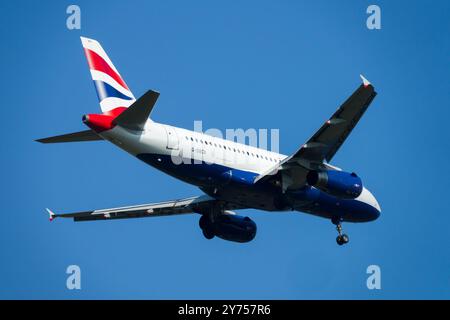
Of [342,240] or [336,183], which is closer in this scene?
[336,183]

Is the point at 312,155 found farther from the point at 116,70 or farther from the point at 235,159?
the point at 116,70

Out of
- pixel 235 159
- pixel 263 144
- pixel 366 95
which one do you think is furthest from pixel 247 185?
pixel 366 95

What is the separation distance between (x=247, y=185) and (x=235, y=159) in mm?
1315

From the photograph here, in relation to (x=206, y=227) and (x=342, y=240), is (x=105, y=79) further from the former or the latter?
(x=342, y=240)

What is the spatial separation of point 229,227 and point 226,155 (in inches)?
264

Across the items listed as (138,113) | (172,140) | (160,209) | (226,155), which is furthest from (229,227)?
(138,113)

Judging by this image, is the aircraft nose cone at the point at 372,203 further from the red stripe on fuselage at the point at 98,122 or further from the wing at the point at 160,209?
the red stripe on fuselage at the point at 98,122

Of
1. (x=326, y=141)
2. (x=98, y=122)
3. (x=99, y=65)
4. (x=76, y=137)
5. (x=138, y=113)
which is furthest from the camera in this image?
(x=99, y=65)

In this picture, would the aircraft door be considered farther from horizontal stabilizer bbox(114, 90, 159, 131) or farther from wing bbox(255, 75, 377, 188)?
wing bbox(255, 75, 377, 188)

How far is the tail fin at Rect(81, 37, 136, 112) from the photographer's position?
43500 millimetres

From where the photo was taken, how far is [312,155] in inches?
1690

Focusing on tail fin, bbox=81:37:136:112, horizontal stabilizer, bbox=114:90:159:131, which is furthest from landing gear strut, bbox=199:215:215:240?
horizontal stabilizer, bbox=114:90:159:131

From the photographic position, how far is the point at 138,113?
4091cm

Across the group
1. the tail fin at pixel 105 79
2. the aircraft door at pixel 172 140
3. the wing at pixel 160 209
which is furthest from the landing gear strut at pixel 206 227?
the tail fin at pixel 105 79
